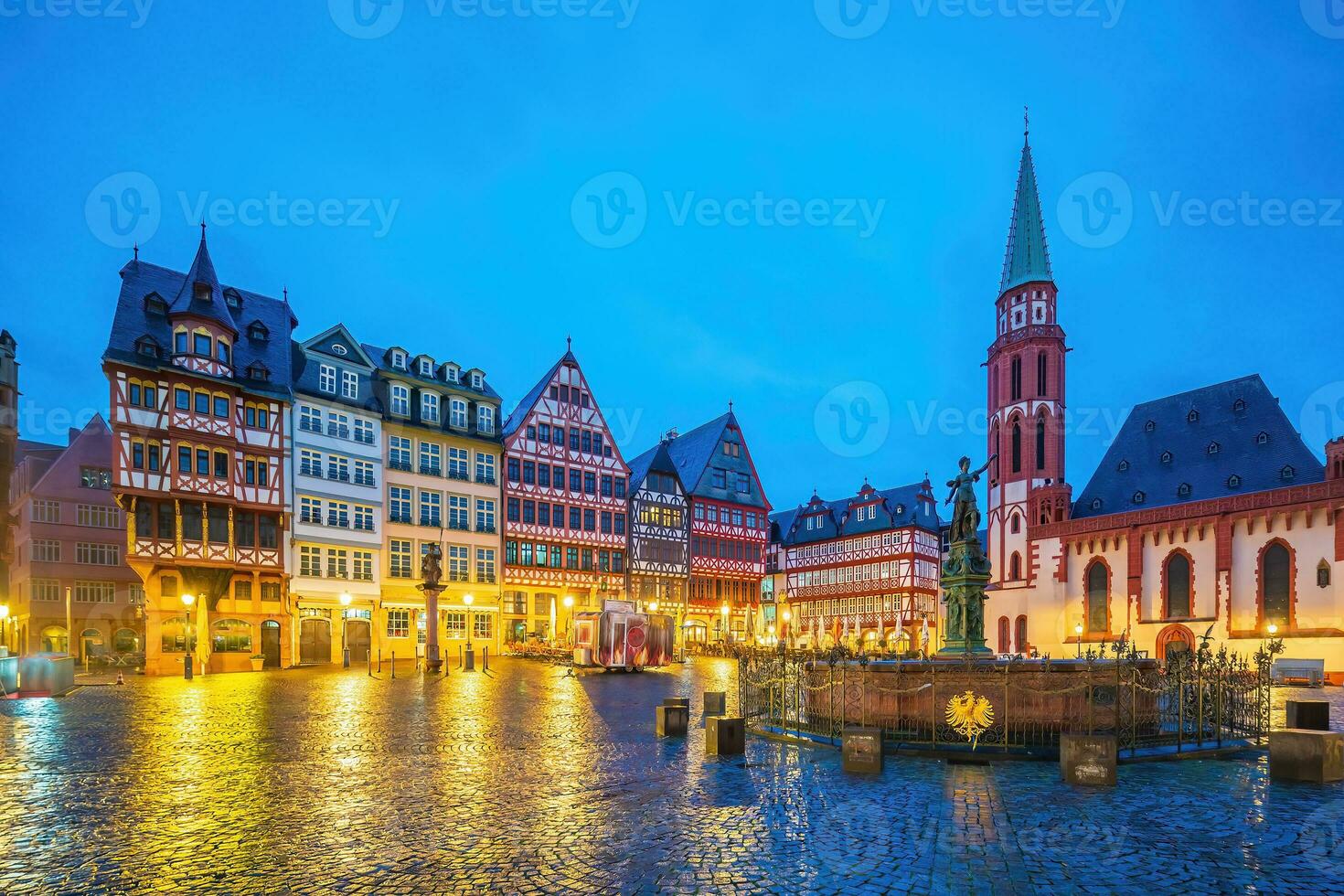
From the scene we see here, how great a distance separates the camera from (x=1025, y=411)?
5322cm

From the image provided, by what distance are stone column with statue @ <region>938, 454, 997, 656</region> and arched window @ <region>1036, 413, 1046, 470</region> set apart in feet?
120

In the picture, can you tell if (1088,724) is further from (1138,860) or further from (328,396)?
(328,396)

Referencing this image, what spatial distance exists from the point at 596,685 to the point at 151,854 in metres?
19.2

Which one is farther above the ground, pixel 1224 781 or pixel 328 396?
pixel 328 396

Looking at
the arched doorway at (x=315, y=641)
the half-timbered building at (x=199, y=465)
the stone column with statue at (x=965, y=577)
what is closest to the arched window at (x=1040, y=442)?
the stone column with statue at (x=965, y=577)

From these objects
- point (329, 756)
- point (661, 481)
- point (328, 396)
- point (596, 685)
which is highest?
point (328, 396)

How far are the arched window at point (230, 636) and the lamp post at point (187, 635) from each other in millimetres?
1314

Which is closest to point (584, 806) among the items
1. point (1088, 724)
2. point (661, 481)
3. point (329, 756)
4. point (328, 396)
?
point (329, 756)

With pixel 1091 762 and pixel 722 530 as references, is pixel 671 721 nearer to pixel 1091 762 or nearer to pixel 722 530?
pixel 1091 762

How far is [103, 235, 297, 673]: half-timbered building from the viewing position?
32.8m

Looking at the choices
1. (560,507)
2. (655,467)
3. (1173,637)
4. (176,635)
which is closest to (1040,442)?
(1173,637)

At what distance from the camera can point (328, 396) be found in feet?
132

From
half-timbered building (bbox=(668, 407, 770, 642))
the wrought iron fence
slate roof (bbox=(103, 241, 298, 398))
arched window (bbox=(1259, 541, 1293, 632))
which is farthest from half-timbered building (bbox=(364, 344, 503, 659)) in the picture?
arched window (bbox=(1259, 541, 1293, 632))

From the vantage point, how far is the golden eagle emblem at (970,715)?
13.0 m
